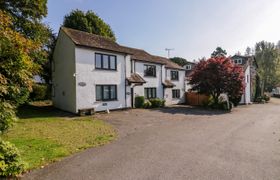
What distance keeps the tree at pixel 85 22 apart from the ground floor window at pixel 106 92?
1510 cm

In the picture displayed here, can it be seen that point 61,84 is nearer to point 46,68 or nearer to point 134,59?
point 46,68

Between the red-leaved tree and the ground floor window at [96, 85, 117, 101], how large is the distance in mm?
10629

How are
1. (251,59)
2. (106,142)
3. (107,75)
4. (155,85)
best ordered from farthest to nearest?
(251,59), (155,85), (107,75), (106,142)

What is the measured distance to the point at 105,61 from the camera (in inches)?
815

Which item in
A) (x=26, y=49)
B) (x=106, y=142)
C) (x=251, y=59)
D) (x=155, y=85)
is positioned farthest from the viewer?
(x=251, y=59)

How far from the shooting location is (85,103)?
1872cm

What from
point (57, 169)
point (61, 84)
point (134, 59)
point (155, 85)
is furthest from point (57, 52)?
point (57, 169)

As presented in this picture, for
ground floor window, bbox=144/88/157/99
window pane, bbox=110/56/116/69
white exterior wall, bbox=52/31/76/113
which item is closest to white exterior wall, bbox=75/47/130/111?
window pane, bbox=110/56/116/69

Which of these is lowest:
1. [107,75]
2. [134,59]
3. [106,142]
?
[106,142]

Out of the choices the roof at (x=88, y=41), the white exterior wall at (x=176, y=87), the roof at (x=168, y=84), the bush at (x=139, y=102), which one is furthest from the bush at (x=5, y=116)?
the white exterior wall at (x=176, y=87)

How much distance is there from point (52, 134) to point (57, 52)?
13.5m

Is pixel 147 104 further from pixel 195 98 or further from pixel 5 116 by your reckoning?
pixel 5 116

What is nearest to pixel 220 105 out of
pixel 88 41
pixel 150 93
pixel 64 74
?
pixel 150 93

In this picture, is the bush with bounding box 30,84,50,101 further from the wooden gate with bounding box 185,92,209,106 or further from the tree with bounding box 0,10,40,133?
the wooden gate with bounding box 185,92,209,106
